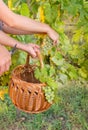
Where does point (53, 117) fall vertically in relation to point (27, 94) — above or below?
below

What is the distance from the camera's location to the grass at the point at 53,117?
2670mm

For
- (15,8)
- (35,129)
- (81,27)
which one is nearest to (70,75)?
(81,27)

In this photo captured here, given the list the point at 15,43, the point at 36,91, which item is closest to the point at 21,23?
the point at 15,43

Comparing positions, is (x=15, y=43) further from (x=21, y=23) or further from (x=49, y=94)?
(x=49, y=94)

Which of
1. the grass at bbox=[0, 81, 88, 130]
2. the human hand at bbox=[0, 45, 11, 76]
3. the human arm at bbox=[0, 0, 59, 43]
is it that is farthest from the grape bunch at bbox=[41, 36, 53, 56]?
the grass at bbox=[0, 81, 88, 130]

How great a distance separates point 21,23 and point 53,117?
1464 millimetres

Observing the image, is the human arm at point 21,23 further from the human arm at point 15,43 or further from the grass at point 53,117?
the grass at point 53,117

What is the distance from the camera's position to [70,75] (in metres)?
1.88

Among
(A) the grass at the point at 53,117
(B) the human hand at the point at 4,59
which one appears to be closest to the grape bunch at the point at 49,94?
(B) the human hand at the point at 4,59

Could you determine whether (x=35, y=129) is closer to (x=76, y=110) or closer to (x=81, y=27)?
(x=76, y=110)

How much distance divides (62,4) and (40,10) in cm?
13

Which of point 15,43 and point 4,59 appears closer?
point 4,59

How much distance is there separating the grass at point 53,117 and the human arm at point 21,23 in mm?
1163

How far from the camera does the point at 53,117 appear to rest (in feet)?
9.11
